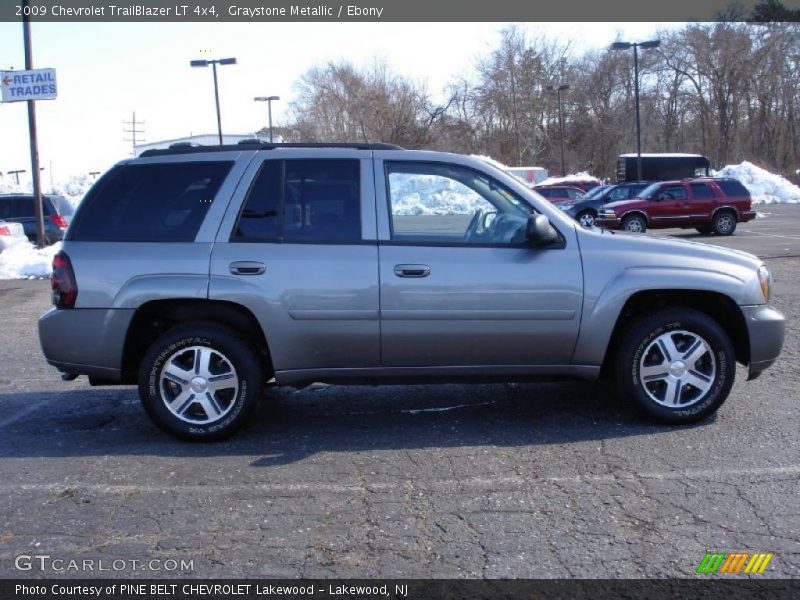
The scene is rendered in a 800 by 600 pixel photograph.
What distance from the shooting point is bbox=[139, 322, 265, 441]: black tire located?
5129 millimetres

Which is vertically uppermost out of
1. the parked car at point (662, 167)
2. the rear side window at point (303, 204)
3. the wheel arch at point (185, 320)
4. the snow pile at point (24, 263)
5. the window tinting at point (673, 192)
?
the parked car at point (662, 167)

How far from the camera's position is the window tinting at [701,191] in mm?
23688

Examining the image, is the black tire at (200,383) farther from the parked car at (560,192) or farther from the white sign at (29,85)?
the parked car at (560,192)

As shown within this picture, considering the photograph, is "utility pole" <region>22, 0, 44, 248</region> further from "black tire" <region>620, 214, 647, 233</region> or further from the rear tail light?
"black tire" <region>620, 214, 647, 233</region>

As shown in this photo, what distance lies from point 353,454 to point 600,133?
5928cm

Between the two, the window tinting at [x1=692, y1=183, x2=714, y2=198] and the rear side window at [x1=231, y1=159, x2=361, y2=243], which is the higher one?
the window tinting at [x1=692, y1=183, x2=714, y2=198]

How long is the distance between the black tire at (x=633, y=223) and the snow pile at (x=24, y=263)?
15.2 meters

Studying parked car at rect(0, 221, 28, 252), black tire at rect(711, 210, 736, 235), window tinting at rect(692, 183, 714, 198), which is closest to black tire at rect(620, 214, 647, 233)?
window tinting at rect(692, 183, 714, 198)

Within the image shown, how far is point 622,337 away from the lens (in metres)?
5.33

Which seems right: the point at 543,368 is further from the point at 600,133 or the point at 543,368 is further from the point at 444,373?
the point at 600,133

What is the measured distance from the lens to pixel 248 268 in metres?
5.09

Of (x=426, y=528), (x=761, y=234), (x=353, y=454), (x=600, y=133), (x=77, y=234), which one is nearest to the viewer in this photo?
(x=426, y=528)

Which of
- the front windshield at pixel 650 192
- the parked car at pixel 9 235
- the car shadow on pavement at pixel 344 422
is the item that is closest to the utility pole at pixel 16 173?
the parked car at pixel 9 235

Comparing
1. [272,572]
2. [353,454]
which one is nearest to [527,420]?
[353,454]
